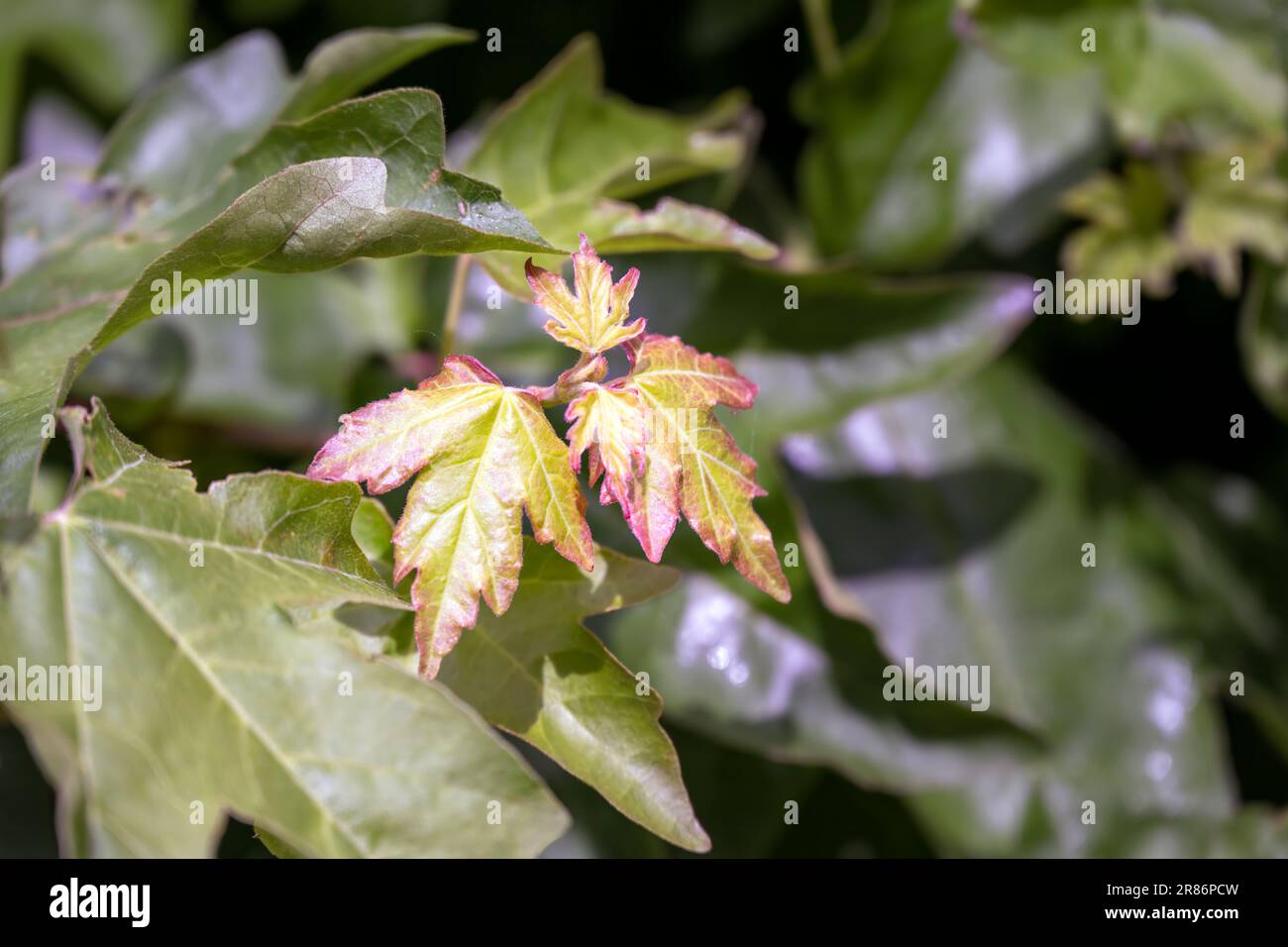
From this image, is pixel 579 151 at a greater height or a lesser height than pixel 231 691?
greater

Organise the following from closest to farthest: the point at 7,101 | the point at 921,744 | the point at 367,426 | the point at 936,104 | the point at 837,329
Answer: the point at 367,426
the point at 921,744
the point at 837,329
the point at 7,101
the point at 936,104

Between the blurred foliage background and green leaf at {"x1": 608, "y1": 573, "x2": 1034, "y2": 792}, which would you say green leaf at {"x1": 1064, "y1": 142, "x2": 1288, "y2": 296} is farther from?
green leaf at {"x1": 608, "y1": 573, "x2": 1034, "y2": 792}

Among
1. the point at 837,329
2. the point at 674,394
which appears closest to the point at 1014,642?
the point at 837,329

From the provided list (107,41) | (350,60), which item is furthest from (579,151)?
(107,41)

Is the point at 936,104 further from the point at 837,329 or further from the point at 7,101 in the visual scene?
the point at 7,101

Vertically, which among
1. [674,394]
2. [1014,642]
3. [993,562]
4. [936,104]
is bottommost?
[1014,642]
